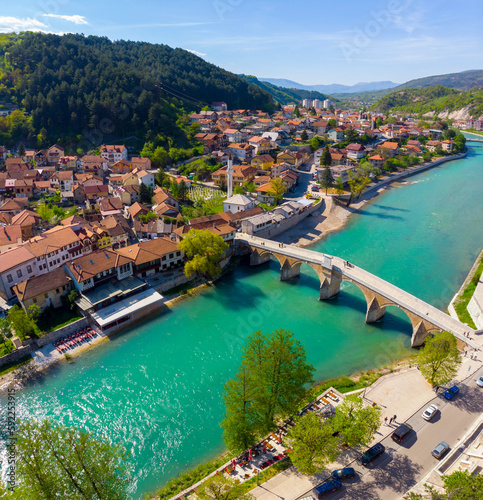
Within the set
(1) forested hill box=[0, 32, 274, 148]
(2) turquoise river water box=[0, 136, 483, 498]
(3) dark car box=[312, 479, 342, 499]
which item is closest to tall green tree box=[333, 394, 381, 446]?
(3) dark car box=[312, 479, 342, 499]

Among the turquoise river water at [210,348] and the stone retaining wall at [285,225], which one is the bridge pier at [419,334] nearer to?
the turquoise river water at [210,348]

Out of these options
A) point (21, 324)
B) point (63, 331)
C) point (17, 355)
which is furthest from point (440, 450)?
point (21, 324)

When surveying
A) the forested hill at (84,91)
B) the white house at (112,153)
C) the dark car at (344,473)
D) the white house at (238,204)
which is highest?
the forested hill at (84,91)

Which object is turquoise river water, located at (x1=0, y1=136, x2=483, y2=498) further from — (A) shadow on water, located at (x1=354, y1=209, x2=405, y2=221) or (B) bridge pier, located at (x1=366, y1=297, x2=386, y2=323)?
(A) shadow on water, located at (x1=354, y1=209, x2=405, y2=221)

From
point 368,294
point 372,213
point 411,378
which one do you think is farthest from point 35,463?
point 372,213

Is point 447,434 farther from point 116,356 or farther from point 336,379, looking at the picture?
point 116,356

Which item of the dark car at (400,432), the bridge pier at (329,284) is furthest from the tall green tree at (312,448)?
the bridge pier at (329,284)
